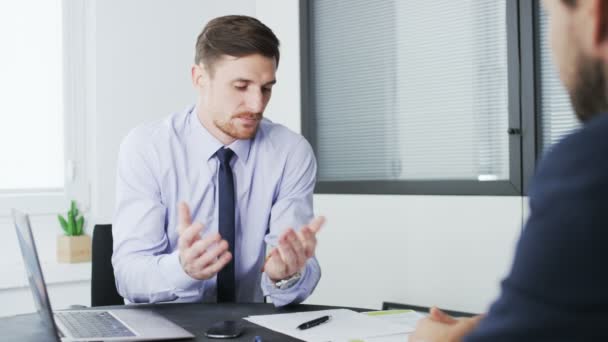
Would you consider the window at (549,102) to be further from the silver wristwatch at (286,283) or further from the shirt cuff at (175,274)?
the shirt cuff at (175,274)

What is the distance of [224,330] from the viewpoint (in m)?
1.45

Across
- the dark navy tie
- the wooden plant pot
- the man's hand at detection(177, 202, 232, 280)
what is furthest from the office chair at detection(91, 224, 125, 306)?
the wooden plant pot

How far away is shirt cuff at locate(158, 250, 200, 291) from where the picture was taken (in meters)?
1.85

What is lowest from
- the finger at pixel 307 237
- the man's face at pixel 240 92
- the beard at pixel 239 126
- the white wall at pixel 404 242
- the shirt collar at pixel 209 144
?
the white wall at pixel 404 242

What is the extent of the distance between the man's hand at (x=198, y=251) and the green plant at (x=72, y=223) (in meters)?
2.02

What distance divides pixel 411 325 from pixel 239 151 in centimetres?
95

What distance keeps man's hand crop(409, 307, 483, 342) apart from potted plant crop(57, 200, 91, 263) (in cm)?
273

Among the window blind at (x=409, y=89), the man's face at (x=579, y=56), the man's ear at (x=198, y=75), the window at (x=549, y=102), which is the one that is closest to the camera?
the man's face at (x=579, y=56)

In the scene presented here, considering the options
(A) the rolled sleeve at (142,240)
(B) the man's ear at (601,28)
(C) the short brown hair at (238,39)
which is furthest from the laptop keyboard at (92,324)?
(B) the man's ear at (601,28)

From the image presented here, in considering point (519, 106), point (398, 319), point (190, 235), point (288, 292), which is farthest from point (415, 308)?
point (190, 235)

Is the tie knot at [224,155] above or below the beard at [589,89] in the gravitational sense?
below

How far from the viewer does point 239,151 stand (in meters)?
2.29

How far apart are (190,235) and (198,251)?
0.04 m

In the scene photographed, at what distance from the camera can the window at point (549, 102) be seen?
3.07m
